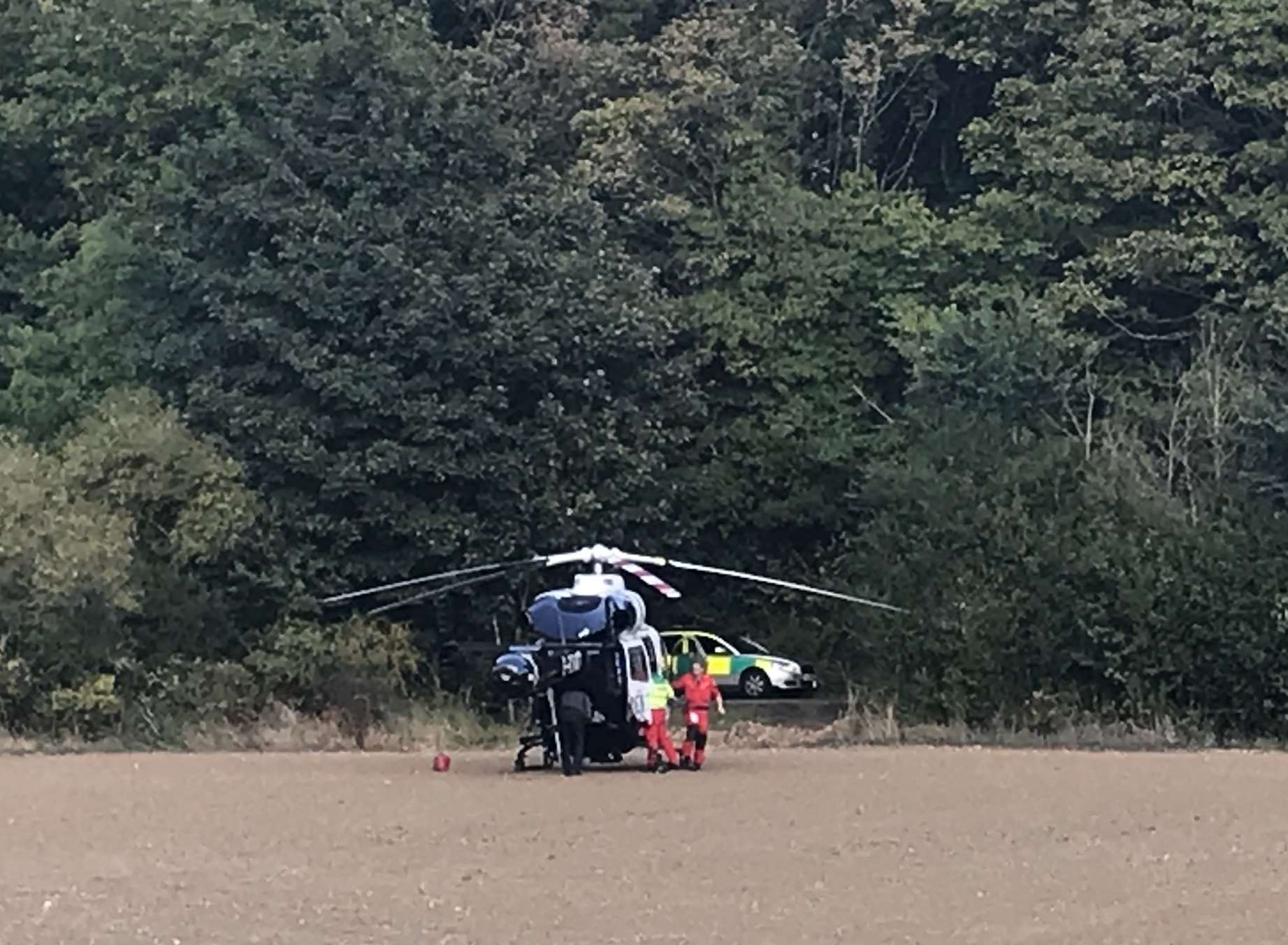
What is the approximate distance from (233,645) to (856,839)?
66.2 ft

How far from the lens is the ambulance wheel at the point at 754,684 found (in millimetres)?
39250

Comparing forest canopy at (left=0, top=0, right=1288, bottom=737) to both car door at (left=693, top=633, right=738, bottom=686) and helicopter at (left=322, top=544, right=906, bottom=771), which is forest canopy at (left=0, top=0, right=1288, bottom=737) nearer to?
car door at (left=693, top=633, right=738, bottom=686)

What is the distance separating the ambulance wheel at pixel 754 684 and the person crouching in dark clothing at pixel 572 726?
15136 mm

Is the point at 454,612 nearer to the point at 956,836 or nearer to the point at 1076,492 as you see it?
the point at 1076,492

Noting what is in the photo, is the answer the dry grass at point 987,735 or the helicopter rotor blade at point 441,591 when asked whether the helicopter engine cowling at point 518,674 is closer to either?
the helicopter rotor blade at point 441,591

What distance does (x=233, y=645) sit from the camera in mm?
36656

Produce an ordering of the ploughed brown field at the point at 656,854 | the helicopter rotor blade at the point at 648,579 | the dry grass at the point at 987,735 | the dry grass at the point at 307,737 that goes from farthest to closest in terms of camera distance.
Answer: the dry grass at the point at 307,737, the dry grass at the point at 987,735, the helicopter rotor blade at the point at 648,579, the ploughed brown field at the point at 656,854

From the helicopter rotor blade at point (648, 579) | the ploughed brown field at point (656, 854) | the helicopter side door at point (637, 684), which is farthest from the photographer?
the helicopter side door at point (637, 684)

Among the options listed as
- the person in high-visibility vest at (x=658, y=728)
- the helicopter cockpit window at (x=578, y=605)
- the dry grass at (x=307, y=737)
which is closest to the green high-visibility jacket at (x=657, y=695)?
the person in high-visibility vest at (x=658, y=728)

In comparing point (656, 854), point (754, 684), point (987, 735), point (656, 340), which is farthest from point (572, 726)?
point (754, 684)

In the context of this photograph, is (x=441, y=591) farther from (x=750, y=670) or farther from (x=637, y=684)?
(x=750, y=670)

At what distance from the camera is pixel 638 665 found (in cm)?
2447

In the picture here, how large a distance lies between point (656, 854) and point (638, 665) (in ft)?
24.2

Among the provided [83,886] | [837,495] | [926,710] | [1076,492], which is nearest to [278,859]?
[83,886]
